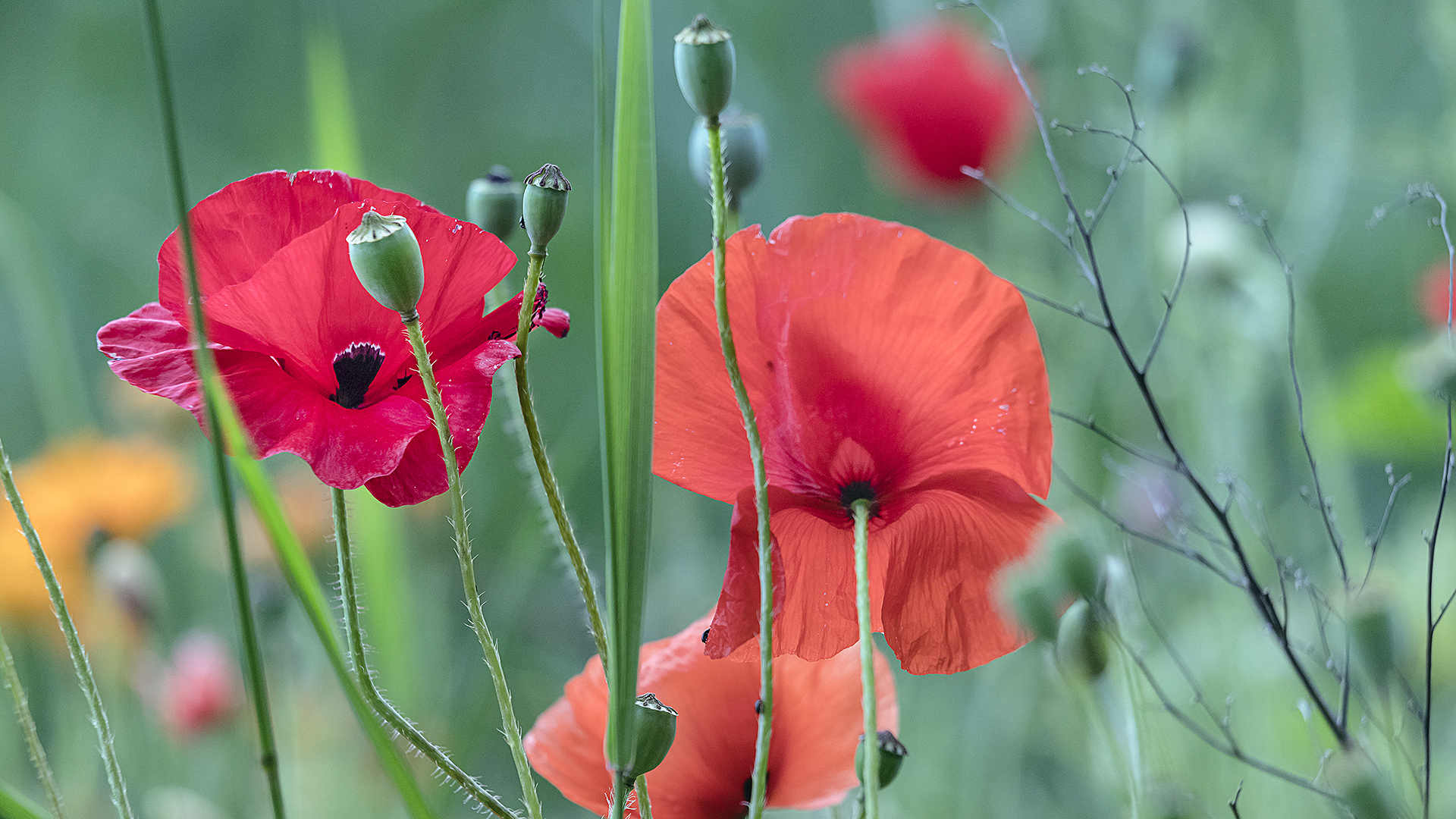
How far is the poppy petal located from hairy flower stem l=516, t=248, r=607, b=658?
2.0 inches

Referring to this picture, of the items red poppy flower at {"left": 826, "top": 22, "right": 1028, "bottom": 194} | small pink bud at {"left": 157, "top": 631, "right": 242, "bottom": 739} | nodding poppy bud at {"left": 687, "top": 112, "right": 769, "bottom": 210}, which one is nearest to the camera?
nodding poppy bud at {"left": 687, "top": 112, "right": 769, "bottom": 210}

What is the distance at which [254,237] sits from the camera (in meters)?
0.19

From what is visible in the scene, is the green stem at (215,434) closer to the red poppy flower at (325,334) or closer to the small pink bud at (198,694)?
the red poppy flower at (325,334)

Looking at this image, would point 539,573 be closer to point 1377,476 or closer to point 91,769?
point 91,769

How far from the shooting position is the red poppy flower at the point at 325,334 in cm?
17

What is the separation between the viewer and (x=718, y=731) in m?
0.22

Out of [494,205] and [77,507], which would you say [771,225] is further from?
[494,205]

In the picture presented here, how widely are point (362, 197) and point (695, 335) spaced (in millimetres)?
59

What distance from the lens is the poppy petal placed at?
0.19 meters

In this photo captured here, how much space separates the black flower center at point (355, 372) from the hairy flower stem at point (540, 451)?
0.03m

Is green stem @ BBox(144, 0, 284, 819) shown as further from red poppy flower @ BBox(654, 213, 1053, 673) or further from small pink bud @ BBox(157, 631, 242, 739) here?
small pink bud @ BBox(157, 631, 242, 739)

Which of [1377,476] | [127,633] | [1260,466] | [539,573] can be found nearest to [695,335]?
[127,633]

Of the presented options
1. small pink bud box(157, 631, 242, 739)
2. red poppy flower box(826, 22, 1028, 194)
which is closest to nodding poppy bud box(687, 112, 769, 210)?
small pink bud box(157, 631, 242, 739)

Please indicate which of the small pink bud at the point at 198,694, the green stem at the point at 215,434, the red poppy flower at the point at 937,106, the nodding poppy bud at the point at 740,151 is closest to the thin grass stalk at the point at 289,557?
the green stem at the point at 215,434
